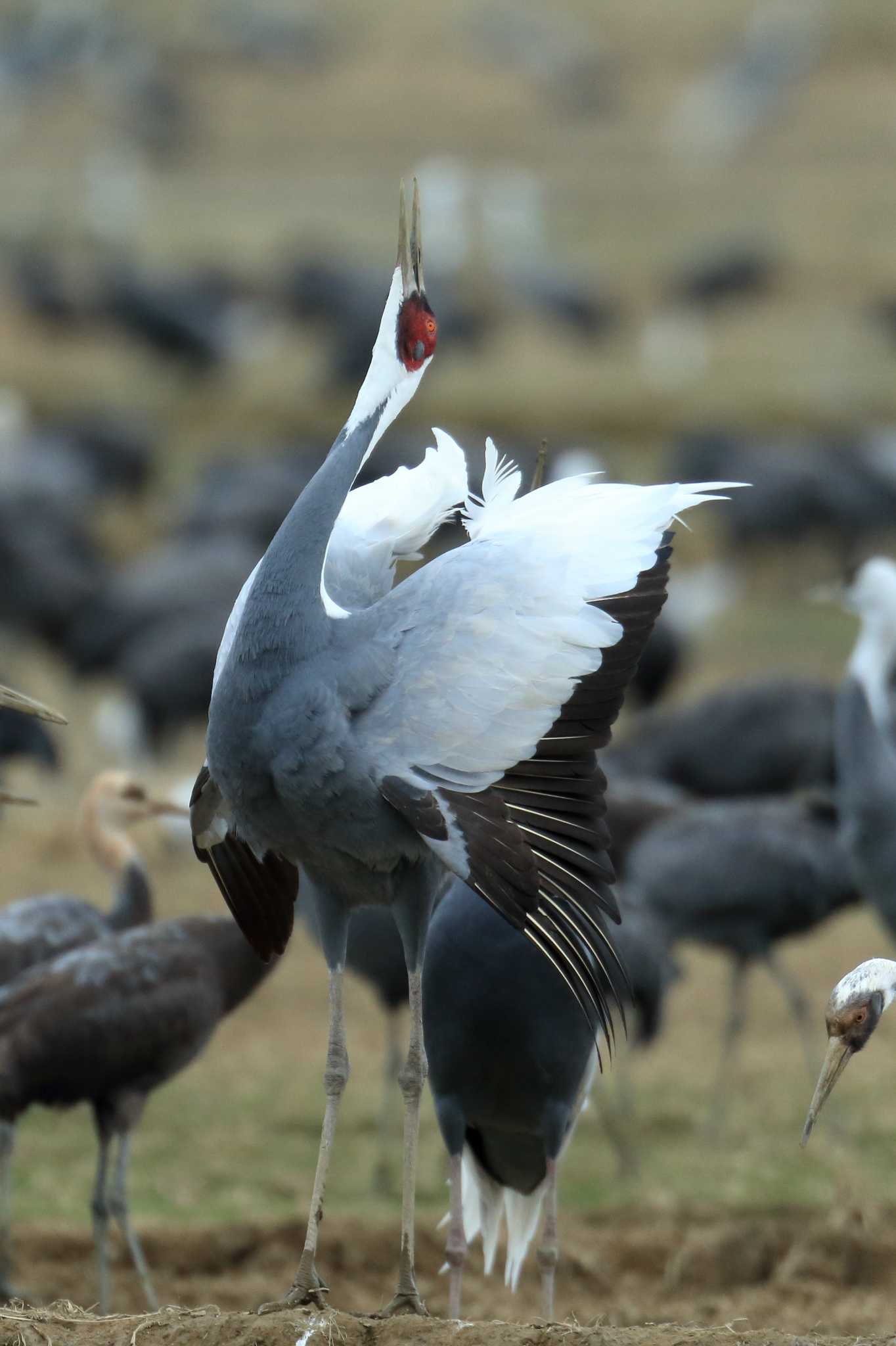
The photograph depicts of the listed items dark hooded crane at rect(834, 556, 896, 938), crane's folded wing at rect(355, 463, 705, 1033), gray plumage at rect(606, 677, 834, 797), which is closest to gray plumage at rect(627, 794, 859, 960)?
dark hooded crane at rect(834, 556, 896, 938)

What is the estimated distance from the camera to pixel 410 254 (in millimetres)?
3809

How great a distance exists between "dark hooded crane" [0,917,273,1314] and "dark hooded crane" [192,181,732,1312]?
1309mm

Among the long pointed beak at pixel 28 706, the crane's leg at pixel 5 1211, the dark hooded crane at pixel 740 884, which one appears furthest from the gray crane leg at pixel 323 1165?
the dark hooded crane at pixel 740 884

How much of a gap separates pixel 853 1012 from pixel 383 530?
132cm

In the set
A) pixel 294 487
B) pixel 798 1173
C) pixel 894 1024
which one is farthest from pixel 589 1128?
pixel 294 487

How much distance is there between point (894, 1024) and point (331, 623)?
4.91 m

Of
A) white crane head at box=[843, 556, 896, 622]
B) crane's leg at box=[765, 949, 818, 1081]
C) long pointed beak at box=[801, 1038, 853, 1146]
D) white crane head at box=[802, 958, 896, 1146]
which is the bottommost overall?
long pointed beak at box=[801, 1038, 853, 1146]

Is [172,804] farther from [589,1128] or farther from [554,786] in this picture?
[554,786]

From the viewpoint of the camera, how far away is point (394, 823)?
355 centimetres

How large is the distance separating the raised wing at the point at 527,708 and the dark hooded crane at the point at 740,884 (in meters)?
3.10

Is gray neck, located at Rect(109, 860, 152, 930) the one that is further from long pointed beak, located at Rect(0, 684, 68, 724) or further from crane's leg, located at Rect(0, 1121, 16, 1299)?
long pointed beak, located at Rect(0, 684, 68, 724)

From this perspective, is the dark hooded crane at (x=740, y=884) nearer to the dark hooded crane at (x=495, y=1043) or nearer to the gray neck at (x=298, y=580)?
the dark hooded crane at (x=495, y=1043)

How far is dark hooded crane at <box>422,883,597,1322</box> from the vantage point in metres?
4.31

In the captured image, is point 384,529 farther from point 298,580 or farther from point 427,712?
point 427,712
